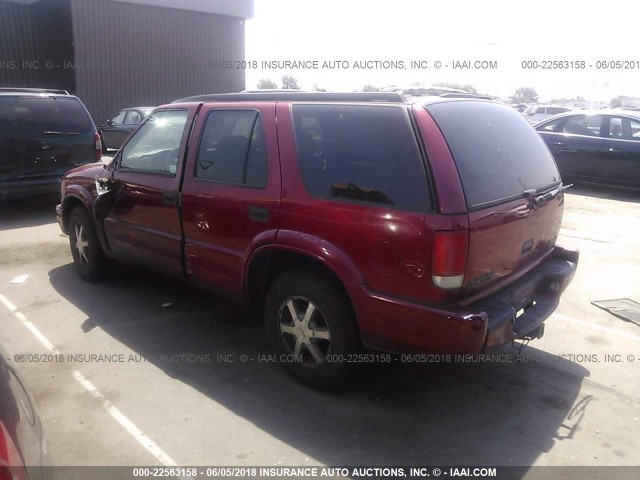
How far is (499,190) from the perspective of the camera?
3.15 m

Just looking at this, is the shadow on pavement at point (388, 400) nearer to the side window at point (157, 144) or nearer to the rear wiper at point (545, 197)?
the rear wiper at point (545, 197)

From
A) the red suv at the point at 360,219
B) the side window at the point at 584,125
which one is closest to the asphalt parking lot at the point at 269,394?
the red suv at the point at 360,219

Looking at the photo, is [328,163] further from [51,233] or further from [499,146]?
[51,233]

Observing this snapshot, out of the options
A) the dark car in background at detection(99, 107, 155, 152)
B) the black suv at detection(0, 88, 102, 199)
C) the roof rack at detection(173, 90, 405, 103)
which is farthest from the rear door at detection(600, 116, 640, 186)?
the dark car in background at detection(99, 107, 155, 152)

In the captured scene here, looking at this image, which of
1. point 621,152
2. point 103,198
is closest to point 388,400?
point 103,198

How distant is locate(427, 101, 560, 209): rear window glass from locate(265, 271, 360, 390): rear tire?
1.00 meters

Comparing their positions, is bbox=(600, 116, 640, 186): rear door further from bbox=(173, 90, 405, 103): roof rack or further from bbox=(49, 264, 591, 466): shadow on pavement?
bbox=(173, 90, 405, 103): roof rack

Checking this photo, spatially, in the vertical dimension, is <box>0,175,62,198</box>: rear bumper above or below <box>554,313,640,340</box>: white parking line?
above

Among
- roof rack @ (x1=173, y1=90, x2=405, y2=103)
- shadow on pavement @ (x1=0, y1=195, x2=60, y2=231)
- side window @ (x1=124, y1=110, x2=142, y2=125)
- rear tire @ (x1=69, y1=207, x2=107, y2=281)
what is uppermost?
roof rack @ (x1=173, y1=90, x2=405, y2=103)

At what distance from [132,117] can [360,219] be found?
47.4 ft

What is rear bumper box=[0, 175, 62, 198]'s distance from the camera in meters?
7.90

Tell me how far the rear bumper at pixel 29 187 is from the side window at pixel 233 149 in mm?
5237

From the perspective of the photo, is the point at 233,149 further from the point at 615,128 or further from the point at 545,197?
the point at 615,128

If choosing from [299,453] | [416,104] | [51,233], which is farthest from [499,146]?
[51,233]
